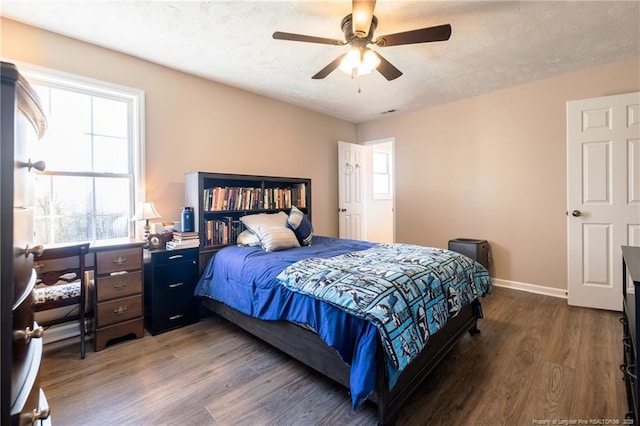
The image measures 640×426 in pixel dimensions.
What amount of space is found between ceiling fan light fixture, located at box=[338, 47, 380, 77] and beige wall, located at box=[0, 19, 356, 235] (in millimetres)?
1775

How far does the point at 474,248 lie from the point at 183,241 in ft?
11.1

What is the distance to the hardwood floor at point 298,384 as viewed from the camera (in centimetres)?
155

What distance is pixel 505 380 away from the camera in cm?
183

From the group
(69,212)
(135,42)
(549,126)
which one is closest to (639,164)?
(549,126)

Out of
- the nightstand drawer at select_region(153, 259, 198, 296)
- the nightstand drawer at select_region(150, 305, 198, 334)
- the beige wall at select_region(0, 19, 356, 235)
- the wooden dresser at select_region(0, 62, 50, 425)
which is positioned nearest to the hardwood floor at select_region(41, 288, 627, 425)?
the nightstand drawer at select_region(150, 305, 198, 334)

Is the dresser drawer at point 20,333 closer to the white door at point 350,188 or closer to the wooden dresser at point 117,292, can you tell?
the wooden dresser at point 117,292

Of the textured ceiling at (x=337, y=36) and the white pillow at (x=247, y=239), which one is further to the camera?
the white pillow at (x=247, y=239)

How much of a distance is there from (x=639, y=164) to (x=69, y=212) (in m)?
5.36

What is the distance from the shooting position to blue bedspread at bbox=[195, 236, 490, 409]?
1.40 metres

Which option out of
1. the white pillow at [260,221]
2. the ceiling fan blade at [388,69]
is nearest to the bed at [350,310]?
the white pillow at [260,221]

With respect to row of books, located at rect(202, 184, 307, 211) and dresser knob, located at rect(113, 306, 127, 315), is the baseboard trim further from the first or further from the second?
dresser knob, located at rect(113, 306, 127, 315)

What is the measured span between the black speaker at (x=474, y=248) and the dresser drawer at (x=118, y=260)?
363cm

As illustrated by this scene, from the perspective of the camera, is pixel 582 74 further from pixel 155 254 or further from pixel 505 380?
pixel 155 254

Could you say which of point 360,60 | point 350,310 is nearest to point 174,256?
point 350,310
